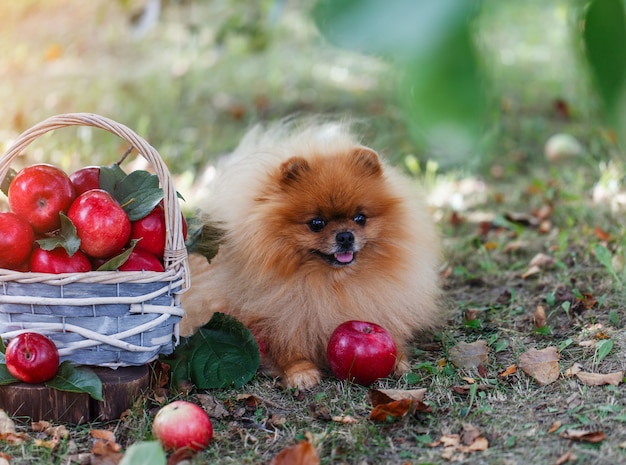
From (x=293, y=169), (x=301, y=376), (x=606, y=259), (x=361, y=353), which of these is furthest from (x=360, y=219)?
(x=606, y=259)

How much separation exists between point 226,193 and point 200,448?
43.9 inches

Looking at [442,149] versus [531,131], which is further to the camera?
[531,131]

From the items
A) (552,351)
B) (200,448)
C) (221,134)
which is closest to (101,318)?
(200,448)

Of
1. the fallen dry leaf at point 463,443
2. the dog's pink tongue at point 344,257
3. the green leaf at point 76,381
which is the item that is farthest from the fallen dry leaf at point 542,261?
the green leaf at point 76,381

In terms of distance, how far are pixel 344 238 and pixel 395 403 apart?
656mm

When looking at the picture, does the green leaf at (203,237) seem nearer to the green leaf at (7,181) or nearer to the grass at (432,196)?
the grass at (432,196)

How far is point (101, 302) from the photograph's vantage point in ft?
7.12

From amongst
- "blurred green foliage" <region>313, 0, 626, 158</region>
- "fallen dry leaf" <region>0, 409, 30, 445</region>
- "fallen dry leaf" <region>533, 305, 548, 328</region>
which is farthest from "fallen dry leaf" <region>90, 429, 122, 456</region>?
"blurred green foliage" <region>313, 0, 626, 158</region>

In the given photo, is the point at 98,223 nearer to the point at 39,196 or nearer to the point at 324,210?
the point at 39,196

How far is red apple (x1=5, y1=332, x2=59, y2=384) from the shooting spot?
6.89 feet

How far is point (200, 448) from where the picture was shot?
6.86 ft

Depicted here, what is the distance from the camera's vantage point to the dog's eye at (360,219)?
105 inches

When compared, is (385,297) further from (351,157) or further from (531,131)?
(531,131)

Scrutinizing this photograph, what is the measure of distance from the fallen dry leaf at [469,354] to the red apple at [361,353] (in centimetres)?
29
